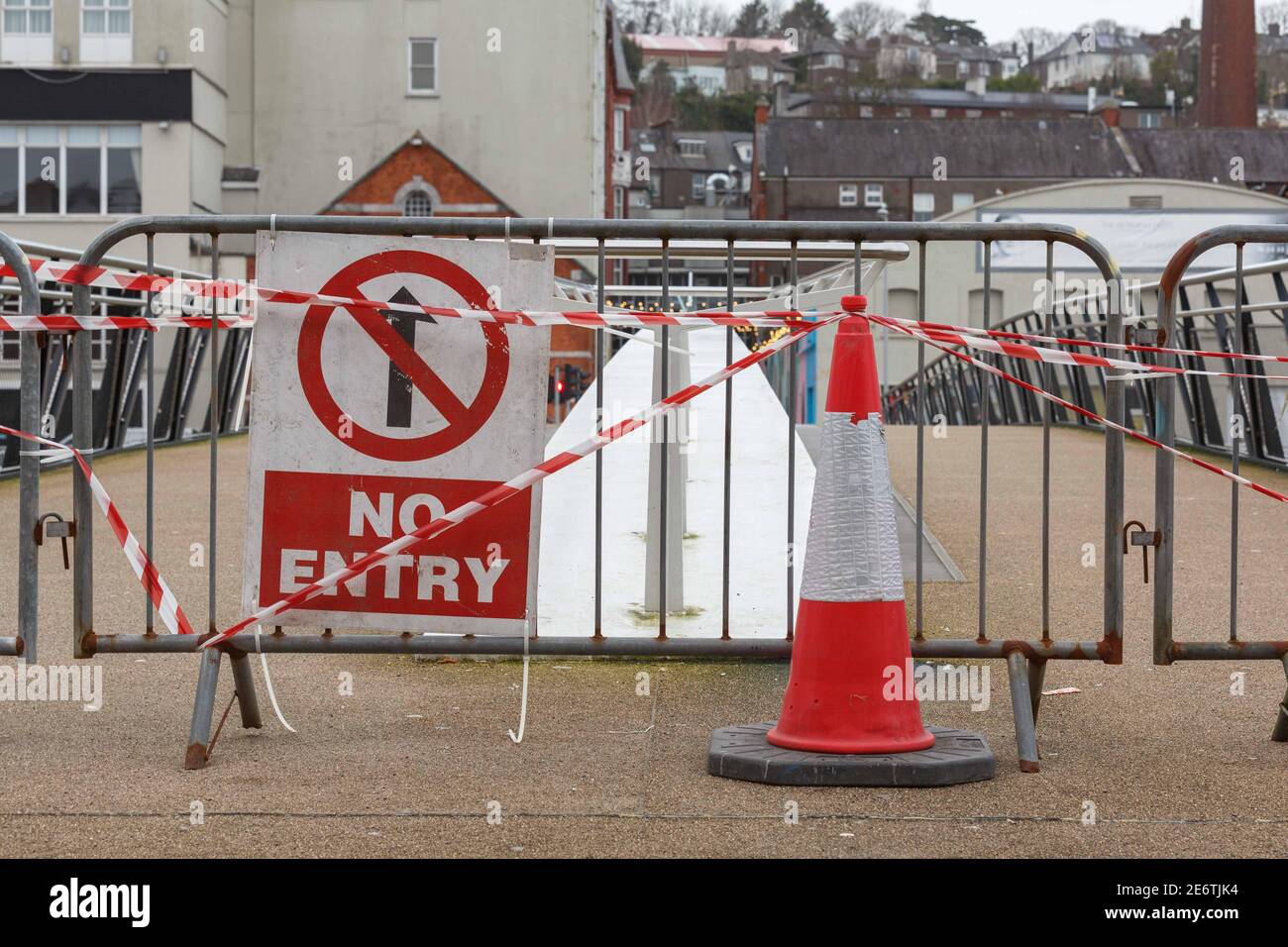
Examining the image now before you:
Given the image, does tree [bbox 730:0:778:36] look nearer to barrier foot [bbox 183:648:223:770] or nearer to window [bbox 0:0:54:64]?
window [bbox 0:0:54:64]

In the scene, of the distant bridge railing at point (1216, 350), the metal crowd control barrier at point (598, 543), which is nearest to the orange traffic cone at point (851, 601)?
the metal crowd control barrier at point (598, 543)

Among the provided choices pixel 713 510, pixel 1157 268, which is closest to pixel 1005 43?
pixel 1157 268

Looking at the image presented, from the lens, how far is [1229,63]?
76.8 meters

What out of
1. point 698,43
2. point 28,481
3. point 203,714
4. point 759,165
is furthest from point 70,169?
point 698,43

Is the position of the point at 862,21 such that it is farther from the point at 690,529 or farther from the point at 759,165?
the point at 690,529

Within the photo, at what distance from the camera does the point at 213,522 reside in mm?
5156

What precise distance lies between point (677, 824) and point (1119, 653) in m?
1.67

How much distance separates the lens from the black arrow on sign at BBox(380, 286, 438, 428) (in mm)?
4930

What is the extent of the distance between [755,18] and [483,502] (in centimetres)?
15499

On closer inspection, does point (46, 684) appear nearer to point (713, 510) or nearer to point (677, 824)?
point (677, 824)

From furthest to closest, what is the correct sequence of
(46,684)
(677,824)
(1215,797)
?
(46,684), (1215,797), (677,824)

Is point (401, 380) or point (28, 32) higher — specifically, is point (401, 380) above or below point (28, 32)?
below

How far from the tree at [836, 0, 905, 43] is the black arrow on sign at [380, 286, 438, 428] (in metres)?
134
